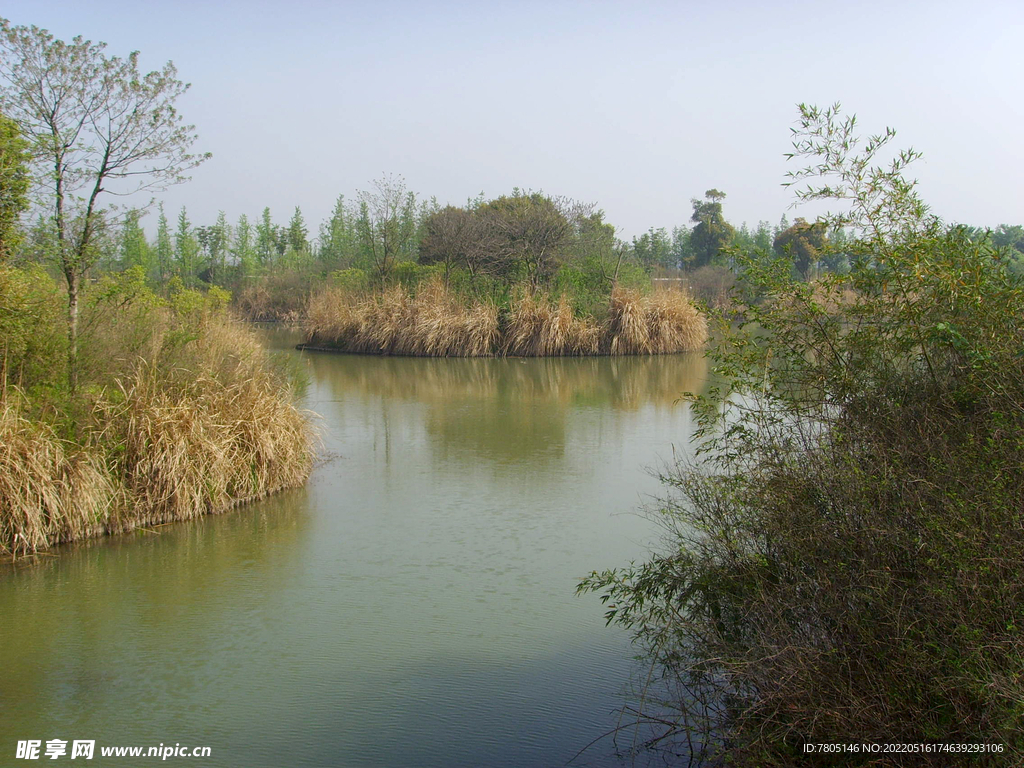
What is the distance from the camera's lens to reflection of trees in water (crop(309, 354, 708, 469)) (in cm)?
1104

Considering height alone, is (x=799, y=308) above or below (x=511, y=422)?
above

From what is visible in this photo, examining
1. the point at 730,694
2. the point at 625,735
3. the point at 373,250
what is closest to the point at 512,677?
the point at 625,735

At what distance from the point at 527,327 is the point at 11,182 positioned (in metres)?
15.2

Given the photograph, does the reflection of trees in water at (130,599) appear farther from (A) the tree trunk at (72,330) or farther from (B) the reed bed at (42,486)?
(A) the tree trunk at (72,330)

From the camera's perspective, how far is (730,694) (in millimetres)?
3619

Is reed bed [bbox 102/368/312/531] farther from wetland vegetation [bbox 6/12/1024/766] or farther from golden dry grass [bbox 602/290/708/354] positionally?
golden dry grass [bbox 602/290/708/354]

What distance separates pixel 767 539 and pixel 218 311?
30.7 ft

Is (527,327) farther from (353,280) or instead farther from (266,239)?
(266,239)

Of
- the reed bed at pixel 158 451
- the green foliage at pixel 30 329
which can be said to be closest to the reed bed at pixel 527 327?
the reed bed at pixel 158 451

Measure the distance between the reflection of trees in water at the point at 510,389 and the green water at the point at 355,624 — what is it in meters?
0.98

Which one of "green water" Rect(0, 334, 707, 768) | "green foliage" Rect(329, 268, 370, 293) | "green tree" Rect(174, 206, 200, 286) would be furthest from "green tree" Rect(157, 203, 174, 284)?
"green water" Rect(0, 334, 707, 768)

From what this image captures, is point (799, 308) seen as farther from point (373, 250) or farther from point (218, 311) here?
point (373, 250)

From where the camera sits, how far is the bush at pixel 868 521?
2643mm

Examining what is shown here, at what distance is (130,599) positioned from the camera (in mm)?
5953
